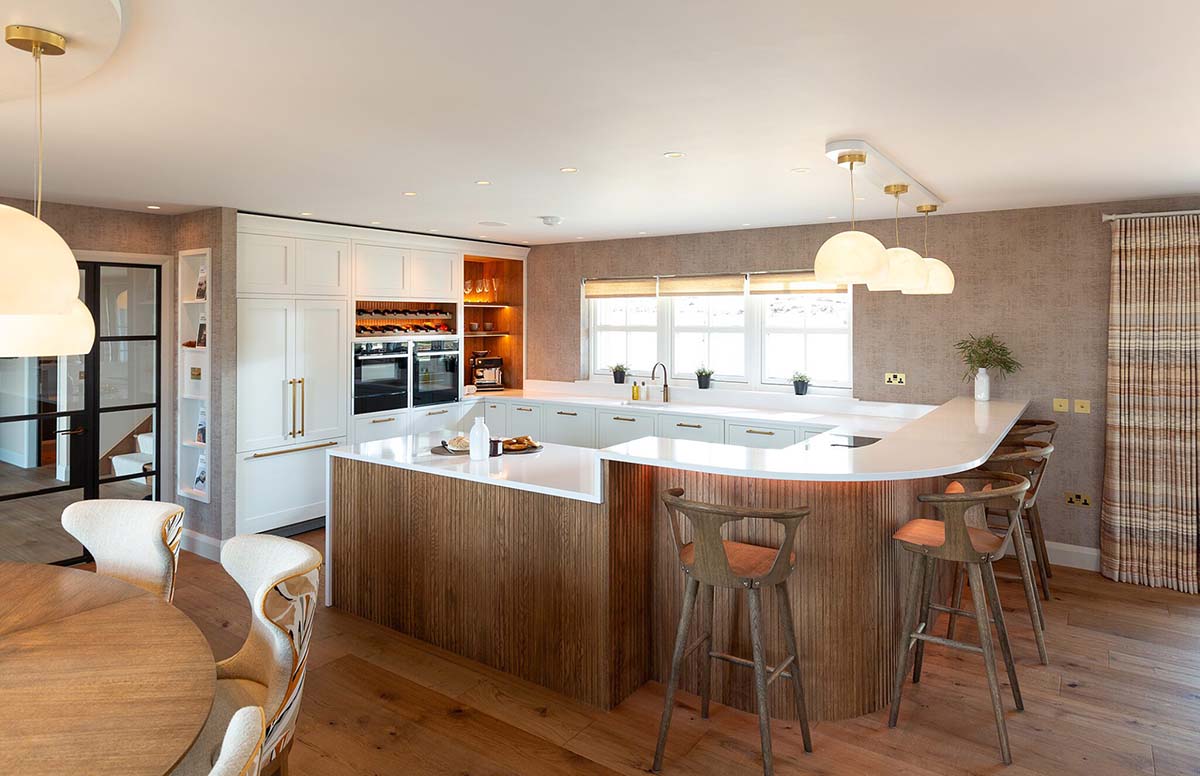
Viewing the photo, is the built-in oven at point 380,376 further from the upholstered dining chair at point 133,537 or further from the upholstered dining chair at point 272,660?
the upholstered dining chair at point 272,660

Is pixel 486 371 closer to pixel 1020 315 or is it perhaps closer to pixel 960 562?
pixel 1020 315

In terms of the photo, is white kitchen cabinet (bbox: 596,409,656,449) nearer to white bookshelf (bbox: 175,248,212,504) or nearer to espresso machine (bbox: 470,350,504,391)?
espresso machine (bbox: 470,350,504,391)

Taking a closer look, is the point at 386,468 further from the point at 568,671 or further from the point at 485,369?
the point at 485,369

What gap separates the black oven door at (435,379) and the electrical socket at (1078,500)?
493 cm

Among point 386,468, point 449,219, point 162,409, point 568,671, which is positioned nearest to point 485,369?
point 449,219

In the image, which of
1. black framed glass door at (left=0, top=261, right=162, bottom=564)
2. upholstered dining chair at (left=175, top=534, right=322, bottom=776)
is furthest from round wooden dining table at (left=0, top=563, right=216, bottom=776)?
black framed glass door at (left=0, top=261, right=162, bottom=564)

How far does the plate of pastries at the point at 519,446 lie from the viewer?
13.5 ft

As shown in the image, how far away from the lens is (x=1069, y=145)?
10.5 ft

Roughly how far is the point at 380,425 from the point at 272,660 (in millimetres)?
4190

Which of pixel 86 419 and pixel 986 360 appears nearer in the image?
pixel 986 360

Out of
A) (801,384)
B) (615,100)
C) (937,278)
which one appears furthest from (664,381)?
(615,100)

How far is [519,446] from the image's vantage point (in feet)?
13.7

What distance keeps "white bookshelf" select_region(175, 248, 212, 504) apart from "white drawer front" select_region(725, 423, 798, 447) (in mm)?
3771

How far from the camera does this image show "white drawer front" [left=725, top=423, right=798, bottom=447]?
5414mm
